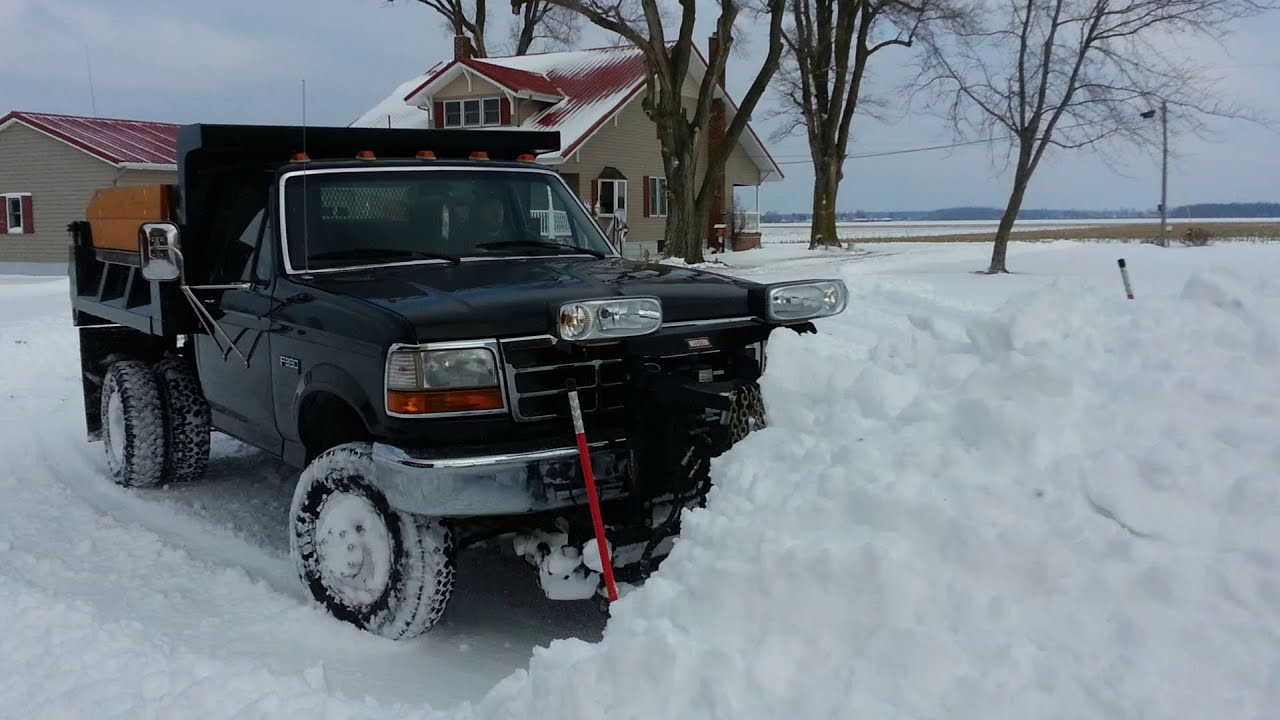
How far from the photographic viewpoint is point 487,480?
377 cm

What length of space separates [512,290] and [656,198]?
3070 centimetres

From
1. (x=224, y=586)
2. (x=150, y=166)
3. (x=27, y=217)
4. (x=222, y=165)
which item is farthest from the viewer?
(x=27, y=217)

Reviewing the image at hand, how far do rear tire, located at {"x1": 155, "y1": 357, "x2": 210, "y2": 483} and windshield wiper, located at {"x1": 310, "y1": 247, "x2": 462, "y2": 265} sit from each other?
205cm

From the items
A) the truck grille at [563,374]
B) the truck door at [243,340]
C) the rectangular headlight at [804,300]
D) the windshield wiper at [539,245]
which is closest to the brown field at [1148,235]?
the windshield wiper at [539,245]

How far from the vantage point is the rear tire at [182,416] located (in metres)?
6.43

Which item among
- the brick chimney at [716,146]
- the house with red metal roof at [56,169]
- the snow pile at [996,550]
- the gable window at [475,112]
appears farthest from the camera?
the brick chimney at [716,146]

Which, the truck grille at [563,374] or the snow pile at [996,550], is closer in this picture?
the snow pile at [996,550]

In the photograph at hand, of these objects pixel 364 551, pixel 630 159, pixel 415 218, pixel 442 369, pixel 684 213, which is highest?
pixel 630 159

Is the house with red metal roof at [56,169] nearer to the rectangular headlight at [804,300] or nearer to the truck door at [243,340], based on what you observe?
the truck door at [243,340]

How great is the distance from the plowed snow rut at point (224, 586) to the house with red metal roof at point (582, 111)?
71.9ft

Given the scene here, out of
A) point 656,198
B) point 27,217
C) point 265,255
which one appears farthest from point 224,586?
point 656,198

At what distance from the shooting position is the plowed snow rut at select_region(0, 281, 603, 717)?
3.98 metres

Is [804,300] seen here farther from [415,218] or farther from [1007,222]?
[1007,222]

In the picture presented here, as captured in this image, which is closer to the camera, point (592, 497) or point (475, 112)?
point (592, 497)
